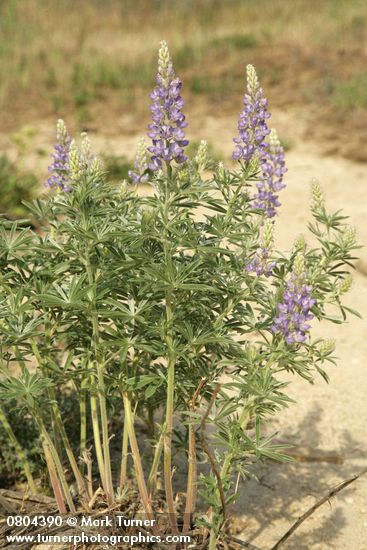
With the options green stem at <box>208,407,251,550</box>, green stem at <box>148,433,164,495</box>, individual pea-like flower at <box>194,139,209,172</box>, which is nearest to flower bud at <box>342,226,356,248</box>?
individual pea-like flower at <box>194,139,209,172</box>

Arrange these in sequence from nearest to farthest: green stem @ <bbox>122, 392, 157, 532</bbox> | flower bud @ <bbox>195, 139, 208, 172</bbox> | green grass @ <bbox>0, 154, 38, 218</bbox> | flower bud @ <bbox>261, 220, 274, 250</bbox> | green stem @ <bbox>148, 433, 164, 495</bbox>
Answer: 1. flower bud @ <bbox>261, 220, 274, 250</bbox>
2. flower bud @ <bbox>195, 139, 208, 172</bbox>
3. green stem @ <bbox>122, 392, 157, 532</bbox>
4. green stem @ <bbox>148, 433, 164, 495</bbox>
5. green grass @ <bbox>0, 154, 38, 218</bbox>

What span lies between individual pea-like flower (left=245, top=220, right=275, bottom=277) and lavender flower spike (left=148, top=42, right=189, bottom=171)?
0.31 metres

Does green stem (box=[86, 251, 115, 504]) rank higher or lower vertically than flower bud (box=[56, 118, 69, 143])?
lower

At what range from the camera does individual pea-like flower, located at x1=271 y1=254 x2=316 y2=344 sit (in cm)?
208

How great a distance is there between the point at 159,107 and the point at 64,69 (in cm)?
872

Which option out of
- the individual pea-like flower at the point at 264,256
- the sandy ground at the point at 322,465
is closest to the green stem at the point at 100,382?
the individual pea-like flower at the point at 264,256

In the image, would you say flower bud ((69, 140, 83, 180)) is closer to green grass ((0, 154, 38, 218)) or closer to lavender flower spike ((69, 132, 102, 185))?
lavender flower spike ((69, 132, 102, 185))

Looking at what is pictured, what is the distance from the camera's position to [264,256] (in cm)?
223

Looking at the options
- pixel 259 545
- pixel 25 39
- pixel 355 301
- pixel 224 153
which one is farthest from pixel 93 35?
pixel 259 545

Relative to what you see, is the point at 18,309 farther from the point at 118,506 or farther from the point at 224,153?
the point at 224,153

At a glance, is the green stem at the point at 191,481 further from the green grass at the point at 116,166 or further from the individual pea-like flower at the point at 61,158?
the green grass at the point at 116,166

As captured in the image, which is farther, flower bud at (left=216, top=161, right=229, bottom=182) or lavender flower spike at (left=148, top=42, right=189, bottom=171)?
flower bud at (left=216, top=161, right=229, bottom=182)

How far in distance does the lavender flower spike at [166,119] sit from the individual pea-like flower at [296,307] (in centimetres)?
45

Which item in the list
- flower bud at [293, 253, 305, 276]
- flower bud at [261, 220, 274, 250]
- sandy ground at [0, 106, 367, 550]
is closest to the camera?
flower bud at [293, 253, 305, 276]
